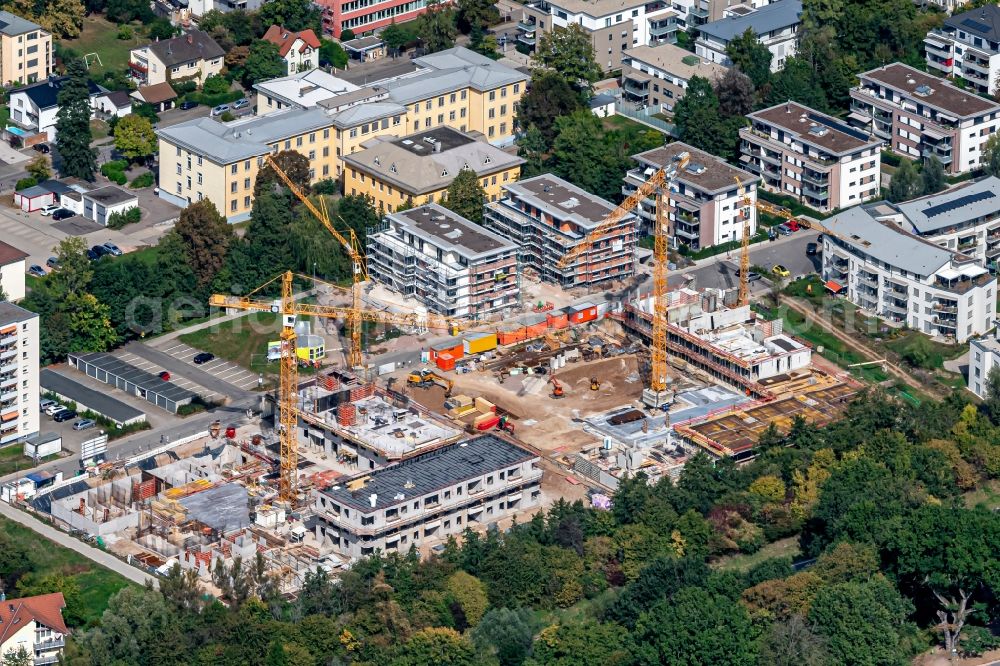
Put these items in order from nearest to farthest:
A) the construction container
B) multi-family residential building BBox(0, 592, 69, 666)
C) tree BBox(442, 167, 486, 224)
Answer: multi-family residential building BBox(0, 592, 69, 666) → the construction container → tree BBox(442, 167, 486, 224)

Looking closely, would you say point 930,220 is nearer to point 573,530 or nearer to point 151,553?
point 573,530

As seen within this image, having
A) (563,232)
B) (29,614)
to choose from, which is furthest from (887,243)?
(29,614)

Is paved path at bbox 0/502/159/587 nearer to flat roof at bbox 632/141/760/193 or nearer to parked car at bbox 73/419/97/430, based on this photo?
parked car at bbox 73/419/97/430

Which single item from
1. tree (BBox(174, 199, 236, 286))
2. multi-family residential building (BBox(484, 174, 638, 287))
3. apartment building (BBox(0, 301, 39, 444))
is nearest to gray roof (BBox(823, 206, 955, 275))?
multi-family residential building (BBox(484, 174, 638, 287))

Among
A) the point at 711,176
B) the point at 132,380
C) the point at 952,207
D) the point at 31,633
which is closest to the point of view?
the point at 31,633

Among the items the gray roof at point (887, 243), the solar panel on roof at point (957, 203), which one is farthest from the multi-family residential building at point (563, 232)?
the solar panel on roof at point (957, 203)

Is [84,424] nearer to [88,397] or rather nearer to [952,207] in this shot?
[88,397]
